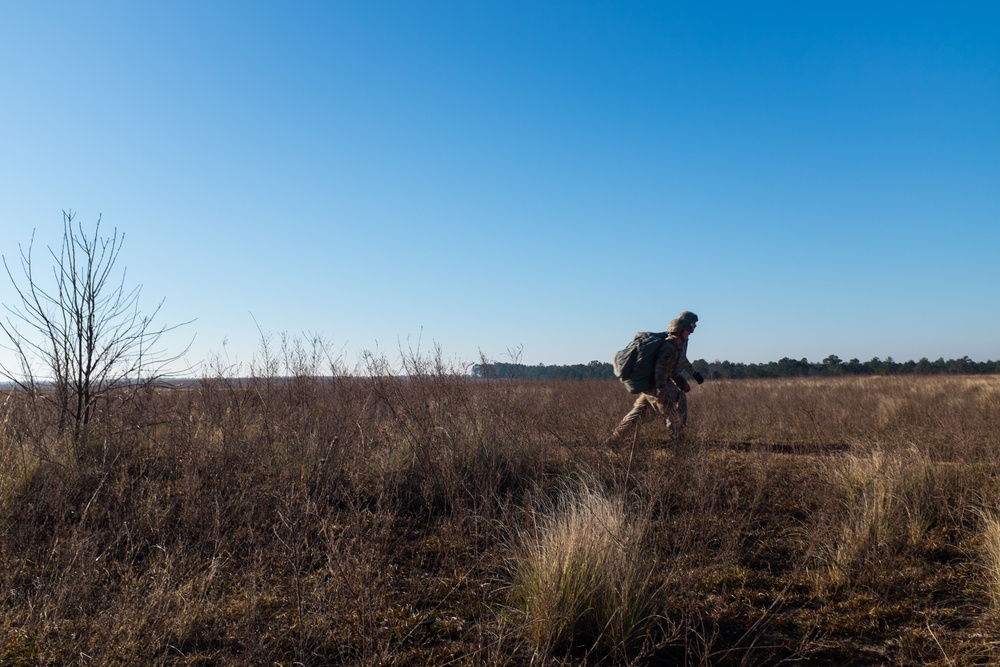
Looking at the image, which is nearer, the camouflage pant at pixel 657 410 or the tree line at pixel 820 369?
the camouflage pant at pixel 657 410

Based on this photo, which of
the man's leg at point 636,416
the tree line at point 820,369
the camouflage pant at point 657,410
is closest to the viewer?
the camouflage pant at point 657,410

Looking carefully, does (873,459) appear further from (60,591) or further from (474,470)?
(60,591)

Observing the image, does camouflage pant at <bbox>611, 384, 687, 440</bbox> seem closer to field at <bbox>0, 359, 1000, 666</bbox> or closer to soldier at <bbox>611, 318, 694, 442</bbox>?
soldier at <bbox>611, 318, 694, 442</bbox>

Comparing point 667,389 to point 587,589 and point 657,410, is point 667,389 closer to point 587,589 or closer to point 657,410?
point 657,410

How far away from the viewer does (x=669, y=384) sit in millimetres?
6938

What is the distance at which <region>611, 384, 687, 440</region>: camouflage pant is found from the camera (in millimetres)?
6711

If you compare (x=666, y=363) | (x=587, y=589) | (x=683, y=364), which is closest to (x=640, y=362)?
(x=666, y=363)

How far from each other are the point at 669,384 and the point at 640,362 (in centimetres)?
39

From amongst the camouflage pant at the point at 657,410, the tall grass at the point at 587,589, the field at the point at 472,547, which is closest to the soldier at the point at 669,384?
the camouflage pant at the point at 657,410

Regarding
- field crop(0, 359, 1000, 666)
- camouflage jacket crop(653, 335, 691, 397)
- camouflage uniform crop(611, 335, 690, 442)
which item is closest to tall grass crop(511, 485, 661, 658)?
field crop(0, 359, 1000, 666)

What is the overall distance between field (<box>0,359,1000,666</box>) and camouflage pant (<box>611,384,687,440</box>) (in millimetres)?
384

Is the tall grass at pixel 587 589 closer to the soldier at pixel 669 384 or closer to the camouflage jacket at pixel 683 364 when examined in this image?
the soldier at pixel 669 384

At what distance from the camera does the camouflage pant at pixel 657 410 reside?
6.71m

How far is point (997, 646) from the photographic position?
279cm
